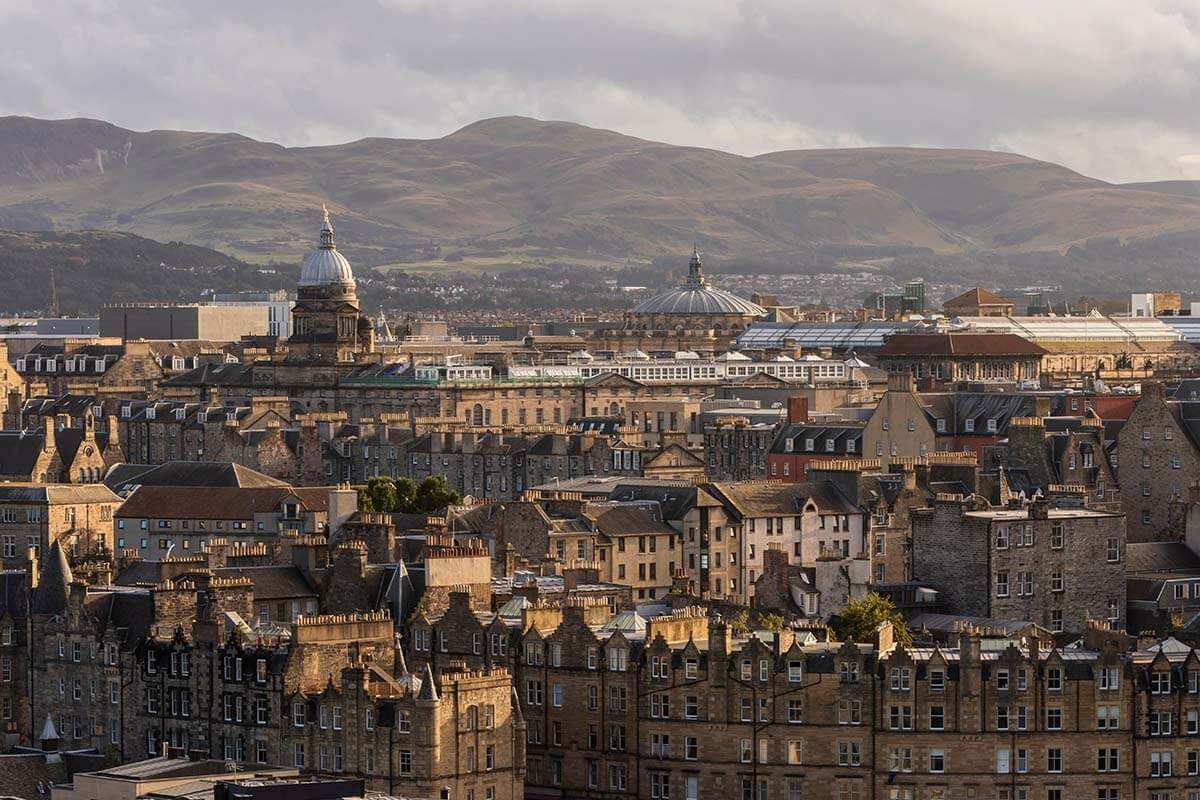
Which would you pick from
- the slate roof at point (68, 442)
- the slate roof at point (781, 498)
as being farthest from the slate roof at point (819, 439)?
the slate roof at point (68, 442)

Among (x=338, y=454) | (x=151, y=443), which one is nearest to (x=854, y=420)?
(x=338, y=454)

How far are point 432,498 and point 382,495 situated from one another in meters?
2.06

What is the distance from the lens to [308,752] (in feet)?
250

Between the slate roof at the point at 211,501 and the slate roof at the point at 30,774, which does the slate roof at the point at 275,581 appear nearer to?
the slate roof at the point at 30,774

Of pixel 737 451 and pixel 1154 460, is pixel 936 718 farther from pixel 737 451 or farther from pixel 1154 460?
pixel 737 451

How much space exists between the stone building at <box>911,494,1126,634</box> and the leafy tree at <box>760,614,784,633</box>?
268 inches

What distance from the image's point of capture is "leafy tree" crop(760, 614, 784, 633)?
85581mm

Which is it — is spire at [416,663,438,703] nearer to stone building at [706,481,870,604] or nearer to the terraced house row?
the terraced house row

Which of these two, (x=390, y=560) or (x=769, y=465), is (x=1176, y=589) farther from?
(x=769, y=465)

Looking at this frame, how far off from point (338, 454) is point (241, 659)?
91.0 meters

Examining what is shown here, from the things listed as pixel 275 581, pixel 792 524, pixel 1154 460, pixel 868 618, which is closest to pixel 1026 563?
pixel 868 618

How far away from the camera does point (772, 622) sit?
88438mm

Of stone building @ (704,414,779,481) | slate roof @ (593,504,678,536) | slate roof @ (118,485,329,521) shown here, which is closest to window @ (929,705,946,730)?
slate roof @ (593,504,678,536)

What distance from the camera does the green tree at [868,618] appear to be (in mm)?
86688
